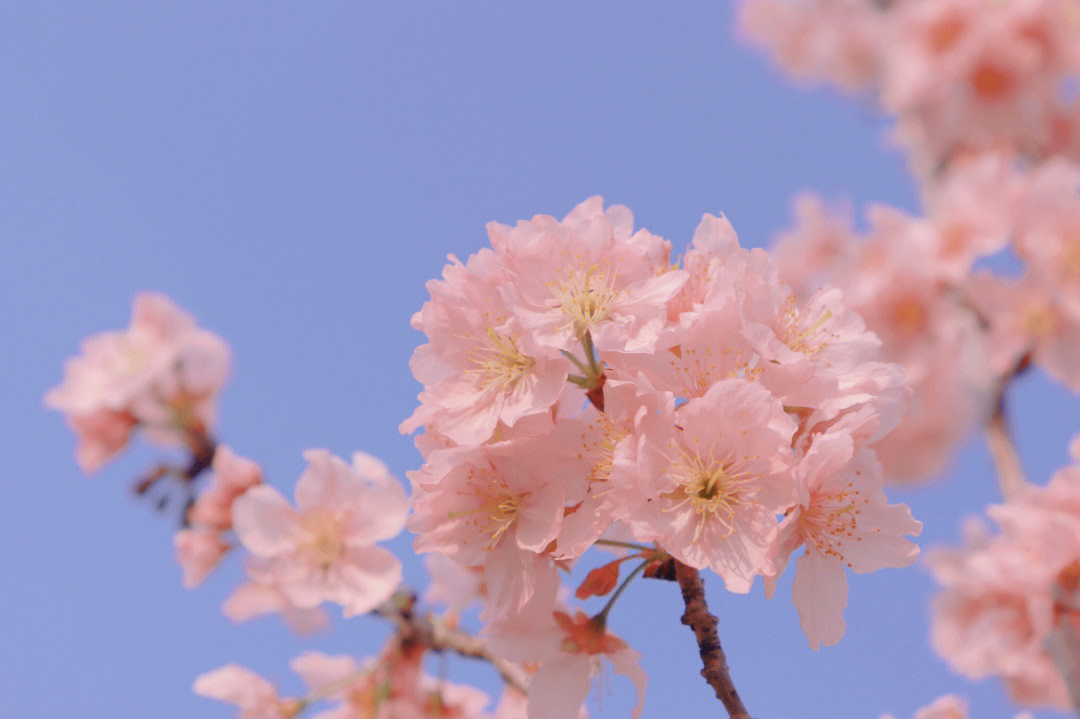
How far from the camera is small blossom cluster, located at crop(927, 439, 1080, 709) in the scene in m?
2.11

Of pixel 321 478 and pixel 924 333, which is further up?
pixel 924 333

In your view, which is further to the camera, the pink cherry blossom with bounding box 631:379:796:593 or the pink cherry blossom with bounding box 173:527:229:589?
the pink cherry blossom with bounding box 173:527:229:589

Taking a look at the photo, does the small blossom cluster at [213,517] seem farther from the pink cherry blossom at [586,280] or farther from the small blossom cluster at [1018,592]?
the small blossom cluster at [1018,592]

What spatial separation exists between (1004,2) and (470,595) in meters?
4.02

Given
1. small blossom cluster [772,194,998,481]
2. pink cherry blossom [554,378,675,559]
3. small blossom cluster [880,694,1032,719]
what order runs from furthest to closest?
small blossom cluster [772,194,998,481]
small blossom cluster [880,694,1032,719]
pink cherry blossom [554,378,675,559]

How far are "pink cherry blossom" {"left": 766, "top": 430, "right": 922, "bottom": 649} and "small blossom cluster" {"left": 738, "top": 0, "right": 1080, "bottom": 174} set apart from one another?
336 centimetres

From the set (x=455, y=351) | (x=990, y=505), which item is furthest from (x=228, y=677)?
(x=990, y=505)

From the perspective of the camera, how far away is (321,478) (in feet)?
6.76

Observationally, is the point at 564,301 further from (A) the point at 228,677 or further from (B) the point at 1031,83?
(B) the point at 1031,83

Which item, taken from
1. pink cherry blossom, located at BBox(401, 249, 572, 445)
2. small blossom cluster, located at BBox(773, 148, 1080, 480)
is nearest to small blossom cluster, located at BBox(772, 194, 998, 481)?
small blossom cluster, located at BBox(773, 148, 1080, 480)

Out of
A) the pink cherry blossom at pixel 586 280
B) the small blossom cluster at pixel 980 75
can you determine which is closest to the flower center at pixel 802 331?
the pink cherry blossom at pixel 586 280

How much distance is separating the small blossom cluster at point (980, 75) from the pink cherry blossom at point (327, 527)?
312cm

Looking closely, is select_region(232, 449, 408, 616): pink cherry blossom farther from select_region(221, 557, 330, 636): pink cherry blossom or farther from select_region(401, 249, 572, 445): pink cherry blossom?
select_region(401, 249, 572, 445): pink cherry blossom

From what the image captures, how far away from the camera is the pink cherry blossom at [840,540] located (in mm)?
1059
